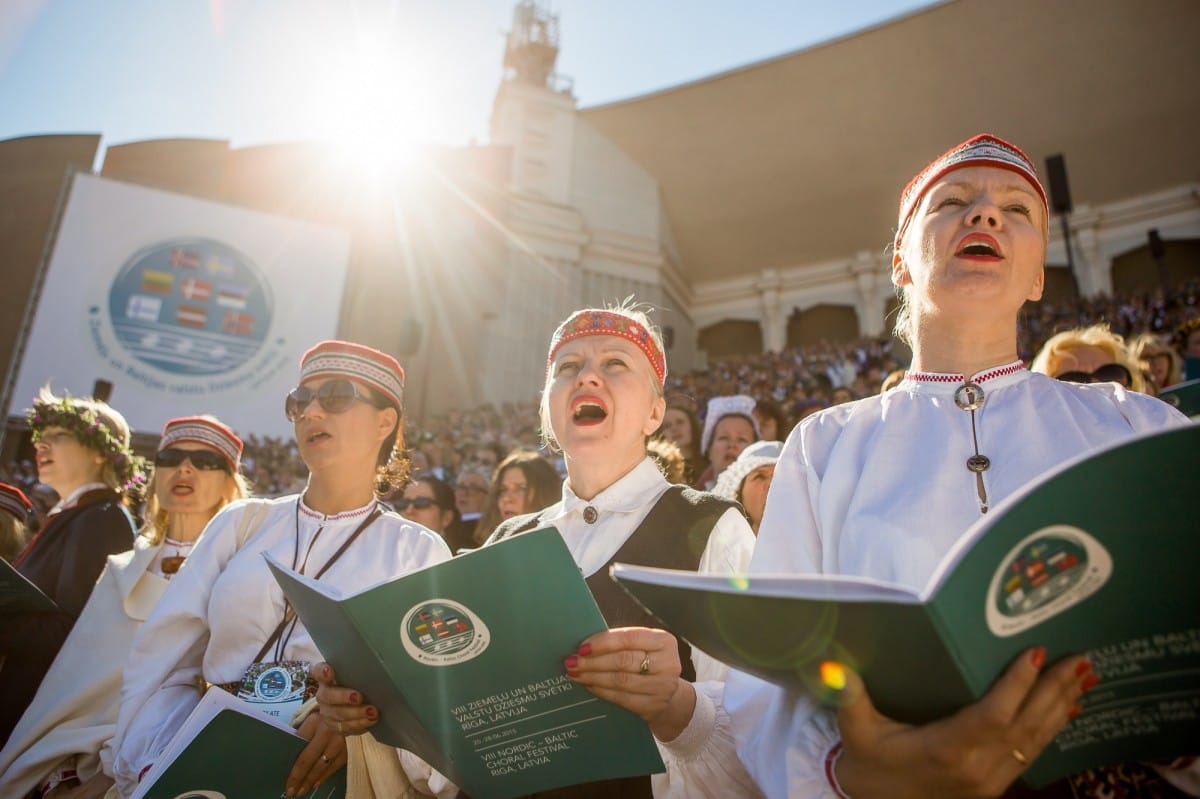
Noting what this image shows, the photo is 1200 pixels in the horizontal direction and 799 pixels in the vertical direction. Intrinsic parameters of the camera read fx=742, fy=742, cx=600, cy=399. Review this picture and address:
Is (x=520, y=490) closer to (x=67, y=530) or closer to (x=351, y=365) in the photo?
(x=351, y=365)

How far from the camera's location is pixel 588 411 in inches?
80.3

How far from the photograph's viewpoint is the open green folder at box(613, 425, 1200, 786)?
0.82m

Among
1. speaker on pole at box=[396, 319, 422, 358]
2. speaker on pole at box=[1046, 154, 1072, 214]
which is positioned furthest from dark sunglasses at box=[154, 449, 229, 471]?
speaker on pole at box=[396, 319, 422, 358]


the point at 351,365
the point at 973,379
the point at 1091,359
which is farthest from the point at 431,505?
the point at 973,379

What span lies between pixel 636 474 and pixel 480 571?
804mm

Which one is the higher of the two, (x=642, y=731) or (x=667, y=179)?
(x=667, y=179)

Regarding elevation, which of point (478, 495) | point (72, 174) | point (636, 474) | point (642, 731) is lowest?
point (642, 731)

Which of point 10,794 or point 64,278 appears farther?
point 64,278

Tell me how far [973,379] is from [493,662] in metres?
1.02

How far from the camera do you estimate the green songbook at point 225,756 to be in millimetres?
1616

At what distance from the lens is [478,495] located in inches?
231

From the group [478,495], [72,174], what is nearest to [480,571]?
[478,495]

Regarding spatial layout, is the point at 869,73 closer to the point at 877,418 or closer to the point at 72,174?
the point at 72,174

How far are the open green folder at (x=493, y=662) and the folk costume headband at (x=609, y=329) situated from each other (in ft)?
3.31
